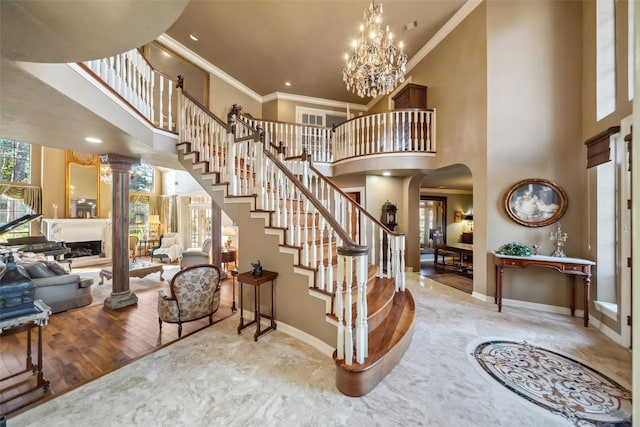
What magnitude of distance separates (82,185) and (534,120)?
39.2 ft

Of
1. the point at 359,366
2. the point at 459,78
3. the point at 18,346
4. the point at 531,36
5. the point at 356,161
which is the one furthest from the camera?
the point at 356,161

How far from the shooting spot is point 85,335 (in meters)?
3.18

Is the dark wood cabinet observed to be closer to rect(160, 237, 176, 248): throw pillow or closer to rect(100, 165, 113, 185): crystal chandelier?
rect(160, 237, 176, 248): throw pillow

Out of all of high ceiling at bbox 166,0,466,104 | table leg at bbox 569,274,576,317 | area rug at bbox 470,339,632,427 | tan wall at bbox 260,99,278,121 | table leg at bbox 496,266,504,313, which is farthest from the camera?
tan wall at bbox 260,99,278,121

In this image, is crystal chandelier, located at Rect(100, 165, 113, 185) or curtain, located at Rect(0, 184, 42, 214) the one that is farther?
crystal chandelier, located at Rect(100, 165, 113, 185)

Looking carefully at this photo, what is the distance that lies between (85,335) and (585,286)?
6.70 meters

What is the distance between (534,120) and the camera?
3.93 meters

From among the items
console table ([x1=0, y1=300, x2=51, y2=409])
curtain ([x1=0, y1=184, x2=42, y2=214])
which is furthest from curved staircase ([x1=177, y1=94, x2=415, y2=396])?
curtain ([x1=0, y1=184, x2=42, y2=214])

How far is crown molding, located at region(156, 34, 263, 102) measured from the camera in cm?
522

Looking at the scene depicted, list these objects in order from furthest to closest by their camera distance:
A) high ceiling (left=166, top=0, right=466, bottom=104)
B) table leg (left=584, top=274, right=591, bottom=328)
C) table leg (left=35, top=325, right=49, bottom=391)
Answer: high ceiling (left=166, top=0, right=466, bottom=104)
table leg (left=584, top=274, right=591, bottom=328)
table leg (left=35, top=325, right=49, bottom=391)

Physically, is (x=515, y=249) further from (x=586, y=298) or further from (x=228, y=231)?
(x=228, y=231)

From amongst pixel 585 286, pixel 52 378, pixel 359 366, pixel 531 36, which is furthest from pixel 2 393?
pixel 531 36

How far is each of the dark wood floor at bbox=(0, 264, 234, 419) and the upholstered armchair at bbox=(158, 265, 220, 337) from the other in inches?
10.0

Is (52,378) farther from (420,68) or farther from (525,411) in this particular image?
(420,68)
